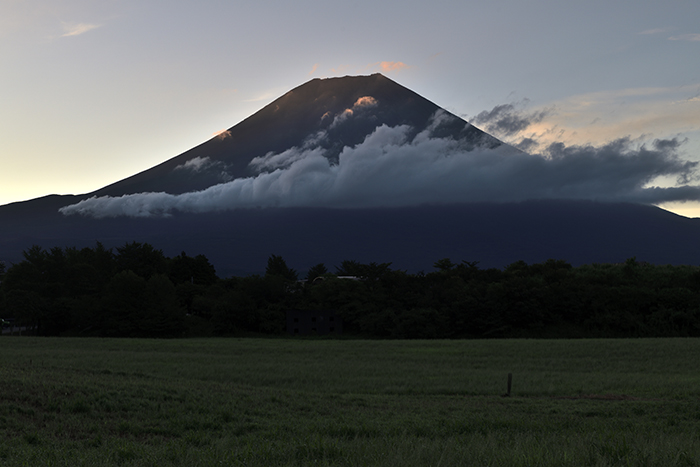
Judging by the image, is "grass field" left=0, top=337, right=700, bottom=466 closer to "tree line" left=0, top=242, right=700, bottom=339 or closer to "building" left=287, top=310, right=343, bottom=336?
"tree line" left=0, top=242, right=700, bottom=339

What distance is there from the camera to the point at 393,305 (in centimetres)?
6800

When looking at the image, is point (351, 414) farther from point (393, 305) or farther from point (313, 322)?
point (313, 322)

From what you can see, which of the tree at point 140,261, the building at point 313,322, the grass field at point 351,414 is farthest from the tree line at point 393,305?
the grass field at point 351,414

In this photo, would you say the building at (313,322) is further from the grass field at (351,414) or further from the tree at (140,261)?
the grass field at (351,414)

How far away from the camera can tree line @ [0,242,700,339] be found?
6394cm

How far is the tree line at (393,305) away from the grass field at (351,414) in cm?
3383

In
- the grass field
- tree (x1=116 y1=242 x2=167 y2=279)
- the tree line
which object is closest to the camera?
the grass field

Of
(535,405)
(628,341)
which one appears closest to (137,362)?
(535,405)

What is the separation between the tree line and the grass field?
33.8 metres

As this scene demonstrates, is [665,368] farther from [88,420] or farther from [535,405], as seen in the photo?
[88,420]

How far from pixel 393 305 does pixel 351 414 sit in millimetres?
53907

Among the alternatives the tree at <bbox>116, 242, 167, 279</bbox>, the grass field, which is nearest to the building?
the tree at <bbox>116, 242, 167, 279</bbox>

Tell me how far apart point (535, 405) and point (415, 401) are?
364 centimetres

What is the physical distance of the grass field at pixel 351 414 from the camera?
8.18 m
